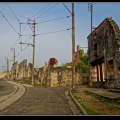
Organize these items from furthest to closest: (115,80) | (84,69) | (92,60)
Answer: (84,69) < (92,60) < (115,80)

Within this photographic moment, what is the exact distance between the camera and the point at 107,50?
24.5m

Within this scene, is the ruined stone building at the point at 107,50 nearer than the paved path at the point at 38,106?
No

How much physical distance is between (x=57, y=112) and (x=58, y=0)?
19.3 ft

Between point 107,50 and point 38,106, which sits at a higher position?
point 107,50

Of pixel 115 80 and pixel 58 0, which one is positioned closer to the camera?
pixel 58 0

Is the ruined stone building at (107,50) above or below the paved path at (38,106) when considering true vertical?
above

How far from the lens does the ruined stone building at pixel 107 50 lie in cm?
2225

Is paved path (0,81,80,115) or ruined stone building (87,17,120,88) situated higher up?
ruined stone building (87,17,120,88)

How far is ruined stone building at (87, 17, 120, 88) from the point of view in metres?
22.2

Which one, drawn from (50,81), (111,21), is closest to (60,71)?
(50,81)

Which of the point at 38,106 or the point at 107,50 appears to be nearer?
the point at 38,106

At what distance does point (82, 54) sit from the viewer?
Answer: 199 feet

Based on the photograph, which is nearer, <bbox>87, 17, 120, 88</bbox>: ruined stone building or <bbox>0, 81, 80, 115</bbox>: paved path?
<bbox>0, 81, 80, 115</bbox>: paved path
